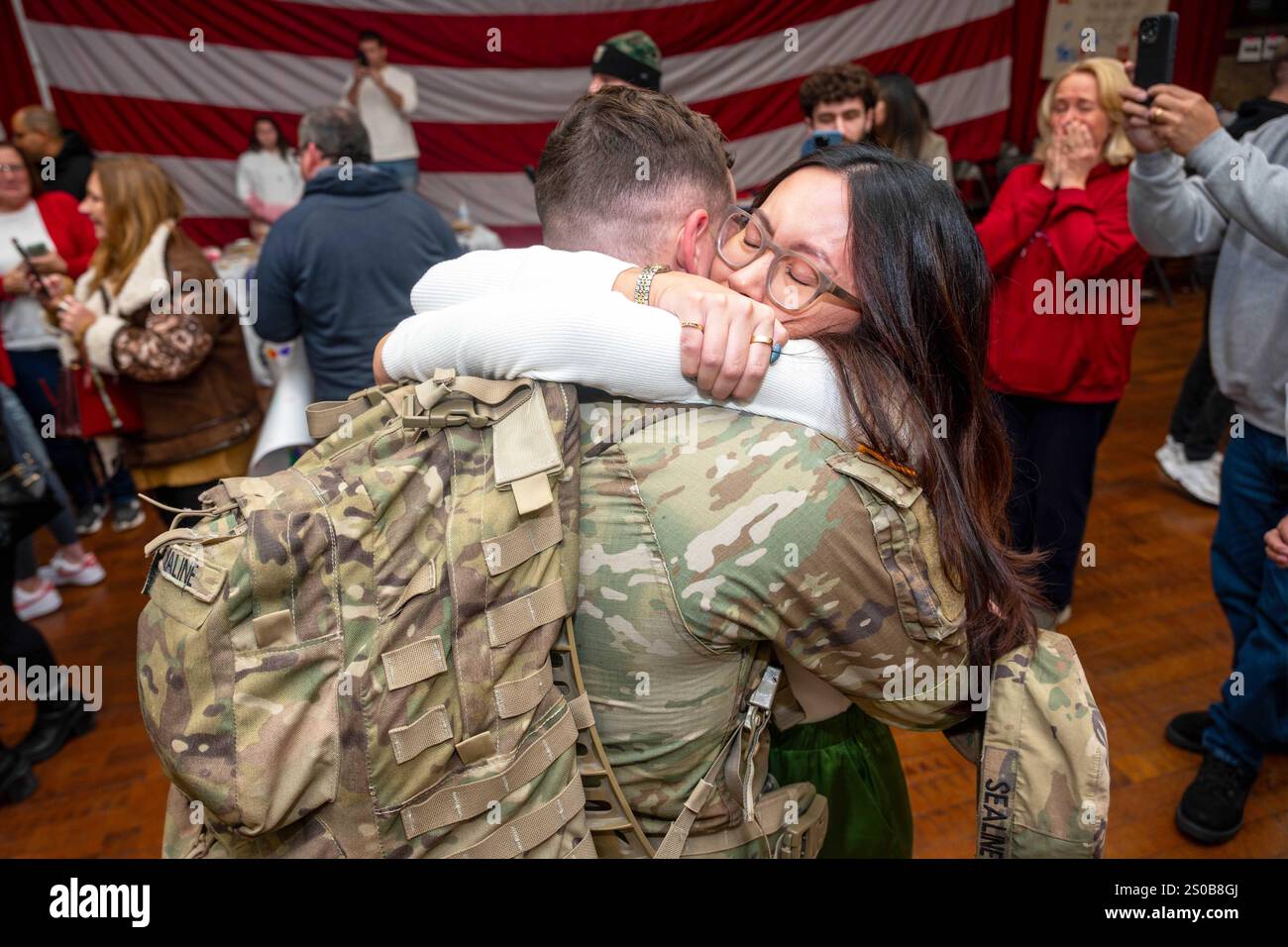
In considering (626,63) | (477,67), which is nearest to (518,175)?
(477,67)

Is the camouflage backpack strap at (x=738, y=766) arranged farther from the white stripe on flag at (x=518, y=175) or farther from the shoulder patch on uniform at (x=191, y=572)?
the white stripe on flag at (x=518, y=175)

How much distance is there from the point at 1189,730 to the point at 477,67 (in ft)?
21.1

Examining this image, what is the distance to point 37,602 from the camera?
142 inches

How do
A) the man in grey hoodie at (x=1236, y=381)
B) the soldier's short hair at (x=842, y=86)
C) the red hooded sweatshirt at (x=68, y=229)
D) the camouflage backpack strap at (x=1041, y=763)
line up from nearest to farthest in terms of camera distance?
the camouflage backpack strap at (x=1041, y=763) < the man in grey hoodie at (x=1236, y=381) < the soldier's short hair at (x=842, y=86) < the red hooded sweatshirt at (x=68, y=229)

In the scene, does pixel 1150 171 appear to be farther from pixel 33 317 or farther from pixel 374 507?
pixel 33 317

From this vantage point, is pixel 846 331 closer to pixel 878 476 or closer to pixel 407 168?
pixel 878 476

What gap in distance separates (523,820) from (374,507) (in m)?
0.36

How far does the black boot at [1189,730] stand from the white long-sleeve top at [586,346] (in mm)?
2303

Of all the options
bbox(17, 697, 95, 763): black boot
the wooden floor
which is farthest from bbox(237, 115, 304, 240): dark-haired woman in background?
bbox(17, 697, 95, 763): black boot

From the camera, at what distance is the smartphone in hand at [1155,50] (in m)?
2.00

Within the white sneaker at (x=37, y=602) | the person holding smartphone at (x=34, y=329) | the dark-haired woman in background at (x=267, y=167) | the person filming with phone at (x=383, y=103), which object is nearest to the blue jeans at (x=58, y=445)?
the person holding smartphone at (x=34, y=329)

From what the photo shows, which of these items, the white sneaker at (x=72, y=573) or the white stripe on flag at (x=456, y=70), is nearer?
the white sneaker at (x=72, y=573)
